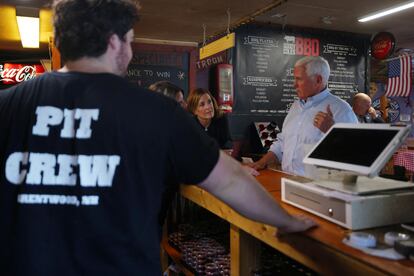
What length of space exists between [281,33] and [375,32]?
1622 mm

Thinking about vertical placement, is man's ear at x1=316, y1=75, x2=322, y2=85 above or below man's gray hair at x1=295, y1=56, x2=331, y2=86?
below

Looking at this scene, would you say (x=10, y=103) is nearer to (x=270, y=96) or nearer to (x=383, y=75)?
(x=270, y=96)

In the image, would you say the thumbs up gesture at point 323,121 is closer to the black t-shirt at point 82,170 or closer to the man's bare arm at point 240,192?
the man's bare arm at point 240,192

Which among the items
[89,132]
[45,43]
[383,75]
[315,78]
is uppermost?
[45,43]

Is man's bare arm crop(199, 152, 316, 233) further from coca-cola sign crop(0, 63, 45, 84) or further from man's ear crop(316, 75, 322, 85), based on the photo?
coca-cola sign crop(0, 63, 45, 84)

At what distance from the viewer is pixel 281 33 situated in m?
5.45

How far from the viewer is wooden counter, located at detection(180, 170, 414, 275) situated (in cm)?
99

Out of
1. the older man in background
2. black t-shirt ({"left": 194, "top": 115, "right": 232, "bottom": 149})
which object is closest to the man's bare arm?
the older man in background

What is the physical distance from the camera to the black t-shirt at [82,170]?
3.21ft

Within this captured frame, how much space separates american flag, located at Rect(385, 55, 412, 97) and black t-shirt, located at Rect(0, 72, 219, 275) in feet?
21.3

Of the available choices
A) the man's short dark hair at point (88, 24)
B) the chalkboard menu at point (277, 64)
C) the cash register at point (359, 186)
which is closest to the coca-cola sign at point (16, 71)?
the chalkboard menu at point (277, 64)

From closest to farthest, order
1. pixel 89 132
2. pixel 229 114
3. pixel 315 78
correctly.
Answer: pixel 89 132 < pixel 315 78 < pixel 229 114

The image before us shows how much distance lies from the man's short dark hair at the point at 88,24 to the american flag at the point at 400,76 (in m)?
6.52

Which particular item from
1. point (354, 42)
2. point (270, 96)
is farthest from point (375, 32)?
point (270, 96)
